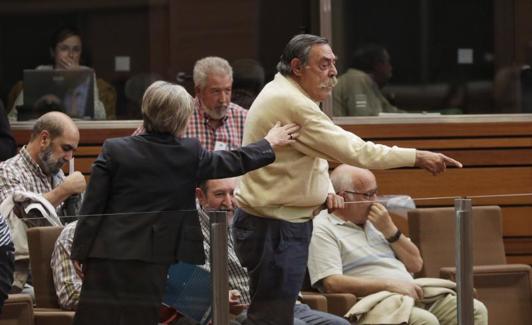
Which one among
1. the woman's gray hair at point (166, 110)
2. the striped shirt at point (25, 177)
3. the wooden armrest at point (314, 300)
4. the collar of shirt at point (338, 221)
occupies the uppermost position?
the woman's gray hair at point (166, 110)

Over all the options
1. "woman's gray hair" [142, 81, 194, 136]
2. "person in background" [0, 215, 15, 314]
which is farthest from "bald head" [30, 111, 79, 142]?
"person in background" [0, 215, 15, 314]

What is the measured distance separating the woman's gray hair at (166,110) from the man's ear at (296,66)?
1.67 ft

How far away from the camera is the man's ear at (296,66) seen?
5090 mm

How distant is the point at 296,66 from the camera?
510 centimetres

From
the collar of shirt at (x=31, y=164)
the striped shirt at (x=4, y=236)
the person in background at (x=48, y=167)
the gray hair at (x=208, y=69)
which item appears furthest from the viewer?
the gray hair at (x=208, y=69)

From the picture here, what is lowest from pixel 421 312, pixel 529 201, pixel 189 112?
pixel 421 312

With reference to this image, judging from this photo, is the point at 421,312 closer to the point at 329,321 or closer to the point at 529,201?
the point at 329,321

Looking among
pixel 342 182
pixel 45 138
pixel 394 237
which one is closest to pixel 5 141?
pixel 45 138

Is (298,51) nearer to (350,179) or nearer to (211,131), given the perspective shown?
(350,179)

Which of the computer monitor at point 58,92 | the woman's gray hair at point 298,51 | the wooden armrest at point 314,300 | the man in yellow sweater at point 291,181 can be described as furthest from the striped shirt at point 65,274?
the computer monitor at point 58,92

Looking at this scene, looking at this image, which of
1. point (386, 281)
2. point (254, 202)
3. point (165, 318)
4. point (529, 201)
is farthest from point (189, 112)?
point (529, 201)

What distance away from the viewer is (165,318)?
467 centimetres

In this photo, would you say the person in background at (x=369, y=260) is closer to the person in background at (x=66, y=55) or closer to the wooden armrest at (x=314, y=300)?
the wooden armrest at (x=314, y=300)

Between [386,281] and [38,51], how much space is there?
3608mm
